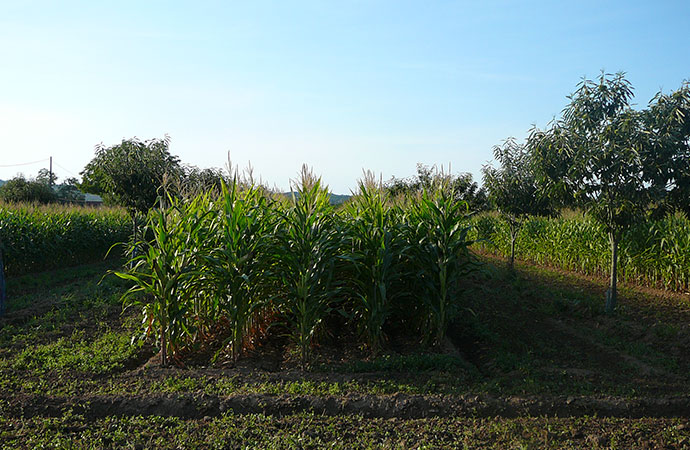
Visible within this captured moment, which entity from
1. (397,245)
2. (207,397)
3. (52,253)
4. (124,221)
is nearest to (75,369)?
(207,397)

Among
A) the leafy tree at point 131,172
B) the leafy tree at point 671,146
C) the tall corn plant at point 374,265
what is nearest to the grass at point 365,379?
the tall corn plant at point 374,265

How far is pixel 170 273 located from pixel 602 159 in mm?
8057

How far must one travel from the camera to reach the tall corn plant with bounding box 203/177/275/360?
20.1ft

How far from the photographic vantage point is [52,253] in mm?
15508

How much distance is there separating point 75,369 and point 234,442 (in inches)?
121

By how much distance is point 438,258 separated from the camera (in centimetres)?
669

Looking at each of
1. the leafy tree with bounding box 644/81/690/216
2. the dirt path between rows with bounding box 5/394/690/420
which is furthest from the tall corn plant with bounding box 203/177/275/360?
the leafy tree with bounding box 644/81/690/216

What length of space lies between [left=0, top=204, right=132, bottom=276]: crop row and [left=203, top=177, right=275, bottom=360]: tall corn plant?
28.4ft

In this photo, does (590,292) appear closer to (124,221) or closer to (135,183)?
(135,183)

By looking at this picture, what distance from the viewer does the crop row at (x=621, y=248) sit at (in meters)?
12.9

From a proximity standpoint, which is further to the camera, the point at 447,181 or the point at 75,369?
the point at 447,181

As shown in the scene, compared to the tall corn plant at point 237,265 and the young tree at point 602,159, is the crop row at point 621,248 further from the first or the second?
the tall corn plant at point 237,265

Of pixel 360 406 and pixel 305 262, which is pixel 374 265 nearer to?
pixel 305 262

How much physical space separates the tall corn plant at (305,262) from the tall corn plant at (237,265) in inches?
10.9
